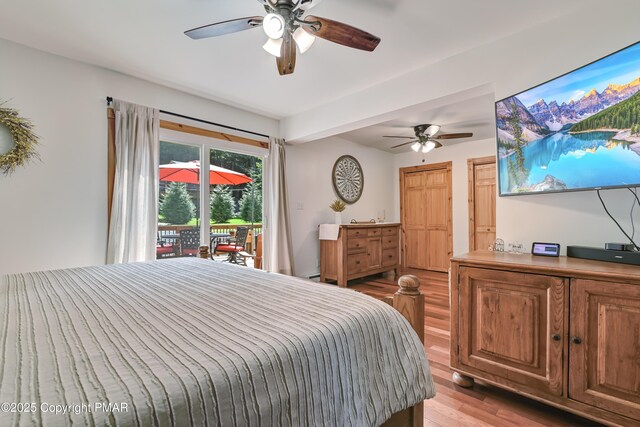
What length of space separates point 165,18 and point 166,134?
1.31 metres

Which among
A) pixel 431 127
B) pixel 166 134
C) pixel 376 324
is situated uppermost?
pixel 431 127

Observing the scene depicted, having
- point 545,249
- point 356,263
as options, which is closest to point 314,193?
point 356,263

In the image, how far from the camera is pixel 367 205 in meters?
5.25

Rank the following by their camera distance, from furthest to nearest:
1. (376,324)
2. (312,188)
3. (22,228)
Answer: (312,188) → (22,228) → (376,324)

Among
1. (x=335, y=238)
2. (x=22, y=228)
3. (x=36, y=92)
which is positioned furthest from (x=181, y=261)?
(x=335, y=238)

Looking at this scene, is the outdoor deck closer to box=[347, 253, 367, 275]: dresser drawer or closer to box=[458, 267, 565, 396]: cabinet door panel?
box=[347, 253, 367, 275]: dresser drawer

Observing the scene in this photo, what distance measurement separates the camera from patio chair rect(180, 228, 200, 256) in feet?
10.3

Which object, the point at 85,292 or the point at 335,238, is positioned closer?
the point at 85,292

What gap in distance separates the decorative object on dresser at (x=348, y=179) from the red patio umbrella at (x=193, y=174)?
5.53 feet

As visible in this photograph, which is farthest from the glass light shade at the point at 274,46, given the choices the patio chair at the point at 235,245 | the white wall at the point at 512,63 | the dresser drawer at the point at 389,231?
the dresser drawer at the point at 389,231

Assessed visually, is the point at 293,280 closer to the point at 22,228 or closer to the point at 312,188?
the point at 22,228

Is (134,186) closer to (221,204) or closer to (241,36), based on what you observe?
(221,204)

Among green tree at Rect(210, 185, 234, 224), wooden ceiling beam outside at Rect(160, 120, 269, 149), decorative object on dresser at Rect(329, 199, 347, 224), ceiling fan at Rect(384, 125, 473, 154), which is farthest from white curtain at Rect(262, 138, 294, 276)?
ceiling fan at Rect(384, 125, 473, 154)

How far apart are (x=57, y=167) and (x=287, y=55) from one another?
84.9 inches
